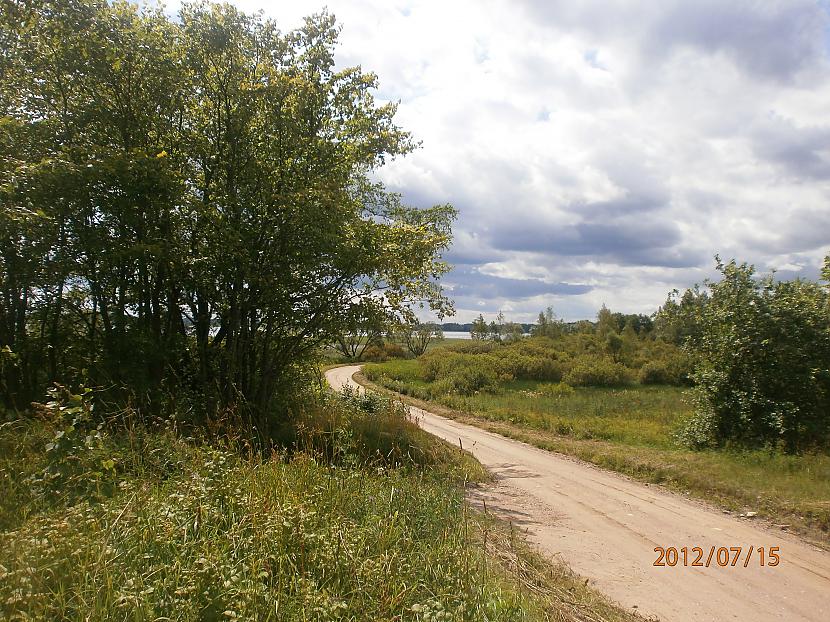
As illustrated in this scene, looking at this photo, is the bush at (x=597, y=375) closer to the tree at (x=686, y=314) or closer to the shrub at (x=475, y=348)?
the shrub at (x=475, y=348)

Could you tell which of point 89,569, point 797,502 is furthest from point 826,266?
point 89,569

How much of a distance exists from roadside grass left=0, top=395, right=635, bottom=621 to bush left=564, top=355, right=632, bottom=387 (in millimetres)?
34782

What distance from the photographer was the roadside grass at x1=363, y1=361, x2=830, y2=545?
9641 mm

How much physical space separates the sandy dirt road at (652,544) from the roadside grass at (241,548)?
1.06 m

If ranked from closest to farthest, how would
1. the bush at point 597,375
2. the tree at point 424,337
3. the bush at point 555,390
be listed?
1. the bush at point 555,390
2. the bush at point 597,375
3. the tree at point 424,337

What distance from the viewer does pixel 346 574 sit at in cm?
376

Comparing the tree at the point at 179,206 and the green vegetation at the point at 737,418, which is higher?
the tree at the point at 179,206

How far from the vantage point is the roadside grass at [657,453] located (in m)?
9.64

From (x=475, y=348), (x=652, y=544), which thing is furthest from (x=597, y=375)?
(x=652, y=544)

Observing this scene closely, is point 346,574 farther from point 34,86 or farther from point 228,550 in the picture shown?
point 34,86

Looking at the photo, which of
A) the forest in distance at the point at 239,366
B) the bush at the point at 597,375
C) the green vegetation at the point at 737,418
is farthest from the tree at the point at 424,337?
the forest in distance at the point at 239,366

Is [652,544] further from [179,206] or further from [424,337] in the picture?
[424,337]

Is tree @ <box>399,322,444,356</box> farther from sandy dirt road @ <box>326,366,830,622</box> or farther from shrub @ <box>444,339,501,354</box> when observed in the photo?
sandy dirt road @ <box>326,366,830,622</box>

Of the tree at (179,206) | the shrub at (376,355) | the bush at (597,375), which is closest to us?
the tree at (179,206)
